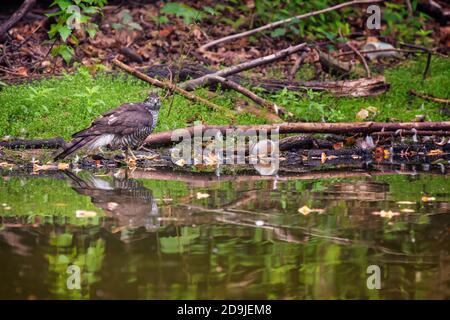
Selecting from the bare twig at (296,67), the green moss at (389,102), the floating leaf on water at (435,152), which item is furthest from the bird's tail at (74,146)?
the bare twig at (296,67)

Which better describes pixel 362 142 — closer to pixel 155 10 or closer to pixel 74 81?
pixel 74 81

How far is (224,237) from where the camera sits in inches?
249

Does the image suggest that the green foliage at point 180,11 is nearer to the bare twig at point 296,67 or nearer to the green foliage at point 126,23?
the green foliage at point 126,23

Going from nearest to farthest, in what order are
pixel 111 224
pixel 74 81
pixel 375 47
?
pixel 111 224, pixel 74 81, pixel 375 47

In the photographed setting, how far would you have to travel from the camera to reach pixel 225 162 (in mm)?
10500

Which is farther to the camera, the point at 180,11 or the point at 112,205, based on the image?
the point at 180,11

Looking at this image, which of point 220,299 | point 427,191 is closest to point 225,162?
point 427,191

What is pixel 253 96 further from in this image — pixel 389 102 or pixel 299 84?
pixel 389 102

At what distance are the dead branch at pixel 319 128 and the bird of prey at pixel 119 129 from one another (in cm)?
44

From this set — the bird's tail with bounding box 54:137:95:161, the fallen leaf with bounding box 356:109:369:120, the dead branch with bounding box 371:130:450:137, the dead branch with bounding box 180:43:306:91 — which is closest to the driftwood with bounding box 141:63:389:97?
the dead branch with bounding box 180:43:306:91

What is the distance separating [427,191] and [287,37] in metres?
8.14

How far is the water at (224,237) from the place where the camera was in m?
5.13

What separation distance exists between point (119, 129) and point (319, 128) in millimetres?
2645

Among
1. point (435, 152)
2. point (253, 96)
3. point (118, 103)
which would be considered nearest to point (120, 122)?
point (118, 103)
